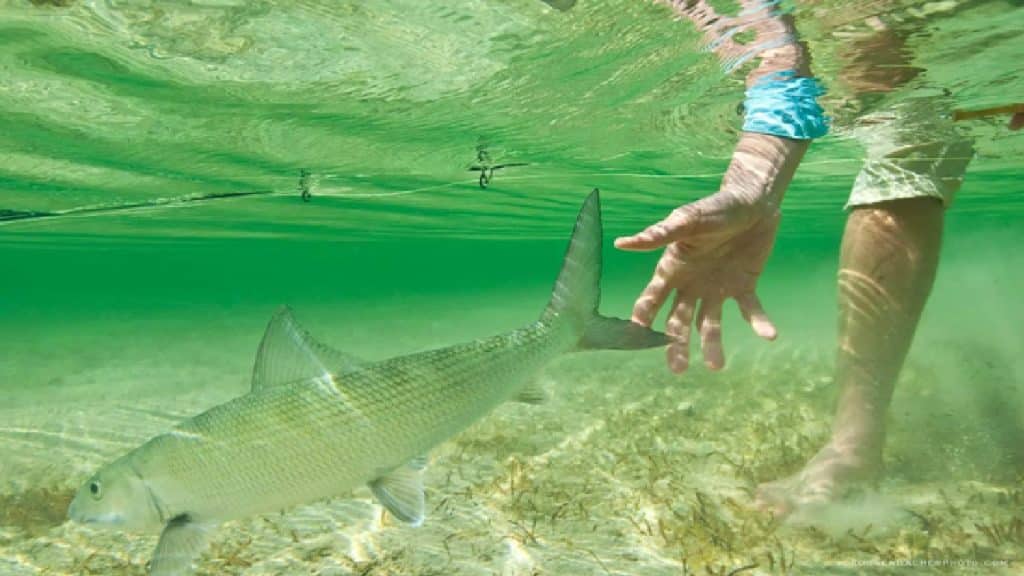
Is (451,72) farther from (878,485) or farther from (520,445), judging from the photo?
(878,485)

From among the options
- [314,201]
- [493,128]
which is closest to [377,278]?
[314,201]

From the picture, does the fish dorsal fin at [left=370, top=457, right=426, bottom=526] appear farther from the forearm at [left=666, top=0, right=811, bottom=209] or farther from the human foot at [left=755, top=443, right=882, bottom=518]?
the human foot at [left=755, top=443, right=882, bottom=518]

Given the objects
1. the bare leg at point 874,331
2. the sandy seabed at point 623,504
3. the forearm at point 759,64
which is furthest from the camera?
the bare leg at point 874,331

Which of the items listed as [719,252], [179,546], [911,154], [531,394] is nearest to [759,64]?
[719,252]

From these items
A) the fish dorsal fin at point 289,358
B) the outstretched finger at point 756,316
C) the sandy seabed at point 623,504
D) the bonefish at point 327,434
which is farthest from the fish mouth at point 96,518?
the outstretched finger at point 756,316

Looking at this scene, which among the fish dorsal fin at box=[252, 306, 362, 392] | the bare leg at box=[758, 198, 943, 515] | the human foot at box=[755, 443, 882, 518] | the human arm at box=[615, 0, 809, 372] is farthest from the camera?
the bare leg at box=[758, 198, 943, 515]

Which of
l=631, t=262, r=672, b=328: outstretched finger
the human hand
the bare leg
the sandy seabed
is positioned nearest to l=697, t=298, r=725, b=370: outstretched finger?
the human hand

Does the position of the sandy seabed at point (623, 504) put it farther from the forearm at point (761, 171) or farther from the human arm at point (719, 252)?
the forearm at point (761, 171)
